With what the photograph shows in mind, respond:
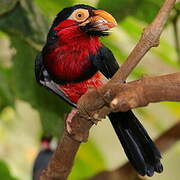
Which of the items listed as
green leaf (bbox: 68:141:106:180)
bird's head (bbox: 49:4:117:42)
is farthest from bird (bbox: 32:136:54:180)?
bird's head (bbox: 49:4:117:42)

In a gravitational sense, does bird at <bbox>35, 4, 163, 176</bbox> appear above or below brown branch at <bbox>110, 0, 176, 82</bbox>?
below

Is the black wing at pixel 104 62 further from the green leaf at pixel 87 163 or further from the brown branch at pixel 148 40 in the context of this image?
the green leaf at pixel 87 163

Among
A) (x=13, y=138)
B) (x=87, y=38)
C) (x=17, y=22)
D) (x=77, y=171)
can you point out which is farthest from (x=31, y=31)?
(x=13, y=138)

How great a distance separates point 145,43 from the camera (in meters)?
1.16

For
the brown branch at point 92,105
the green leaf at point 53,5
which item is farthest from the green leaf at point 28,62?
the brown branch at point 92,105

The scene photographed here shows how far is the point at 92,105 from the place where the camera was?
1.27 m

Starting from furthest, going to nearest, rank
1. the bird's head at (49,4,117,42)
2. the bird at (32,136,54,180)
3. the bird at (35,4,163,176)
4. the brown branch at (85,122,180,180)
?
1. the bird at (32,136,54,180)
2. the brown branch at (85,122,180,180)
3. the bird at (35,4,163,176)
4. the bird's head at (49,4,117,42)

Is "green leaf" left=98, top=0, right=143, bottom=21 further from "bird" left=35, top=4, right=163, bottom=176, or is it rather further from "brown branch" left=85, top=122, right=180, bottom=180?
"brown branch" left=85, top=122, right=180, bottom=180

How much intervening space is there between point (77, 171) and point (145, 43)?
5.58 feet

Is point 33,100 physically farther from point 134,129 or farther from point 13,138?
point 13,138

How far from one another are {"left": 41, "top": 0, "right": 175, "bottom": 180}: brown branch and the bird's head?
291 millimetres

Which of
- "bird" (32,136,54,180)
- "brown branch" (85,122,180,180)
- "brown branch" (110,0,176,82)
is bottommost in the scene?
"bird" (32,136,54,180)

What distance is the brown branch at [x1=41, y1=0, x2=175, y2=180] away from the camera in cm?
115

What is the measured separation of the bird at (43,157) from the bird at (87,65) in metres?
1.47
